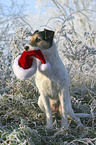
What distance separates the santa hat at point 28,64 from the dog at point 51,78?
4 cm

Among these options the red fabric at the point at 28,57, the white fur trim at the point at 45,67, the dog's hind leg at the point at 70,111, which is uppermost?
the red fabric at the point at 28,57

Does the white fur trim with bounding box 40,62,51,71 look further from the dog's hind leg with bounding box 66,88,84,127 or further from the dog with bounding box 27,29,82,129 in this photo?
the dog's hind leg with bounding box 66,88,84,127

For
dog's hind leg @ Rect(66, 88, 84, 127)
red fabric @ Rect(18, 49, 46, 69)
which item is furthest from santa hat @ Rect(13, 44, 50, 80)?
dog's hind leg @ Rect(66, 88, 84, 127)

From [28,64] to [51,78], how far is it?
0.17 metres

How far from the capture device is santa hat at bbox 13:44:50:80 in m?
0.67

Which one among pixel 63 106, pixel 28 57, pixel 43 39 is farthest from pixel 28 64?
pixel 63 106

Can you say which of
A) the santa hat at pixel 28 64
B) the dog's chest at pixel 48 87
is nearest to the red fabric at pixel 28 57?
the santa hat at pixel 28 64

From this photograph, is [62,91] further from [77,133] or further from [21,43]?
[21,43]

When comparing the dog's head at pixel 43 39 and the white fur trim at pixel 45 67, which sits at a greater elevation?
the dog's head at pixel 43 39

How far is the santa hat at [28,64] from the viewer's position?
2.19ft

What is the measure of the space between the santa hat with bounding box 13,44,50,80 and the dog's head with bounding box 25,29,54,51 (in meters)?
0.04

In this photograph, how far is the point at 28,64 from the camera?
677 millimetres

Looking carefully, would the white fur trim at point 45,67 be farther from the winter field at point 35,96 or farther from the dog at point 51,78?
the winter field at point 35,96

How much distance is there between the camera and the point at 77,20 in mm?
2178
